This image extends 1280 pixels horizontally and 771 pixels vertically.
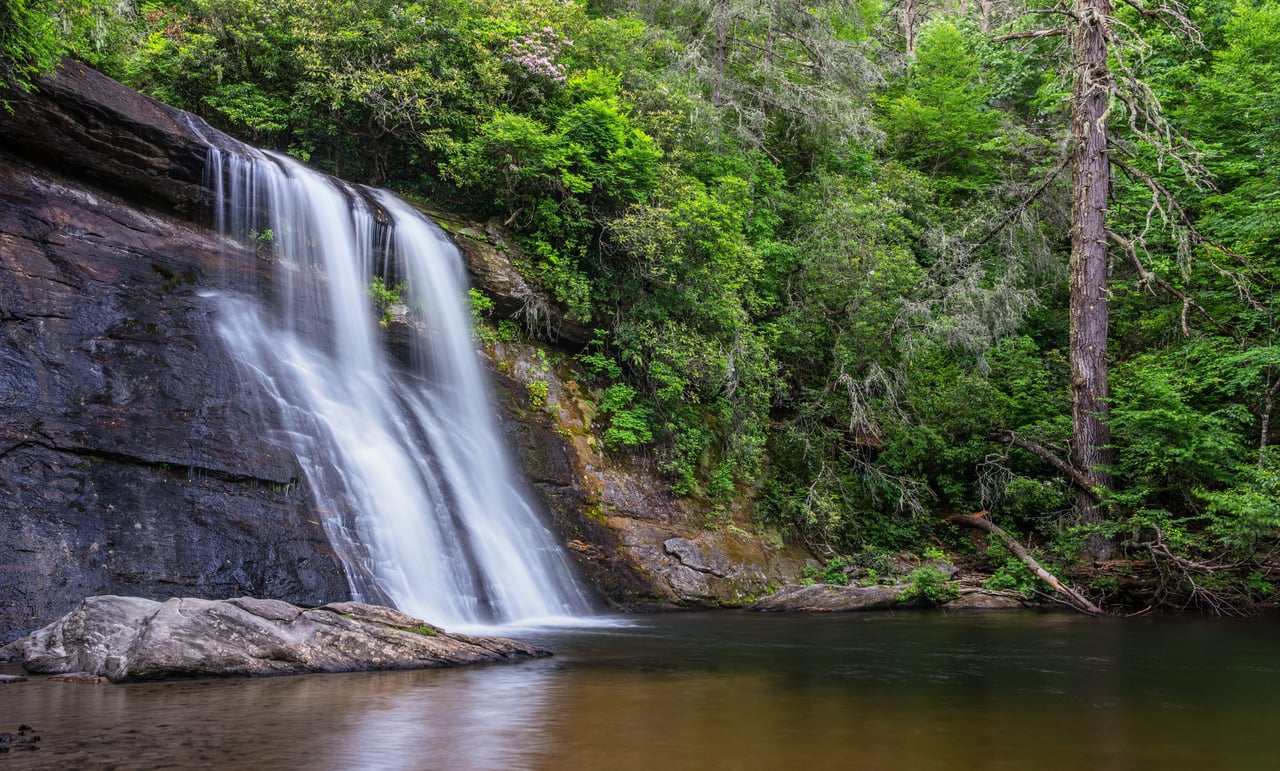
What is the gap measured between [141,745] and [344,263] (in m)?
8.64

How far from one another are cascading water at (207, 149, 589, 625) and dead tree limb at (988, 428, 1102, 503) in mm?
8594

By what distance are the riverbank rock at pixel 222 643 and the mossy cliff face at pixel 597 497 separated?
15.6ft

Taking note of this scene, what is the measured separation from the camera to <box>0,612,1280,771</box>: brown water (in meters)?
4.29

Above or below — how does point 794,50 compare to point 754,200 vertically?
above

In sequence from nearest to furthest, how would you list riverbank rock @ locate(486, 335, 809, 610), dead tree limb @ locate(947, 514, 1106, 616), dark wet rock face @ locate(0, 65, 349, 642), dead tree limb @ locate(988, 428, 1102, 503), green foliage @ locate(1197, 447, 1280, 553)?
dark wet rock face @ locate(0, 65, 349, 642) → green foliage @ locate(1197, 447, 1280, 553) → riverbank rock @ locate(486, 335, 809, 610) → dead tree limb @ locate(947, 514, 1106, 616) → dead tree limb @ locate(988, 428, 1102, 503)

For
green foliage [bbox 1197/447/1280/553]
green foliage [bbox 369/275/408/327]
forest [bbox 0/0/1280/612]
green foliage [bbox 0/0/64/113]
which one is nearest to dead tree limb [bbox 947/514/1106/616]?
forest [bbox 0/0/1280/612]

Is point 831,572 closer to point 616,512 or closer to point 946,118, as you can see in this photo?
point 616,512

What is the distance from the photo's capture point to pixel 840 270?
639 inches

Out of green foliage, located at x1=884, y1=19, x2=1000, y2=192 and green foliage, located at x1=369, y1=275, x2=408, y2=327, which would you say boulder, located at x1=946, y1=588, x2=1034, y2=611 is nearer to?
green foliage, located at x1=369, y1=275, x2=408, y2=327

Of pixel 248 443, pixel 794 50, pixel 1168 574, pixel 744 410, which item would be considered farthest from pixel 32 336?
pixel 794 50

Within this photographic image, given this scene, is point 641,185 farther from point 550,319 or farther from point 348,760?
point 348,760

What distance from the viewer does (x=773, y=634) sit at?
960cm

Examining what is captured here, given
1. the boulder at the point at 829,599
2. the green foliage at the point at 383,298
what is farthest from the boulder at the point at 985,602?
the green foliage at the point at 383,298

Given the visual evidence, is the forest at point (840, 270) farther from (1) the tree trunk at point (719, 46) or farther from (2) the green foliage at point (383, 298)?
(1) the tree trunk at point (719, 46)
